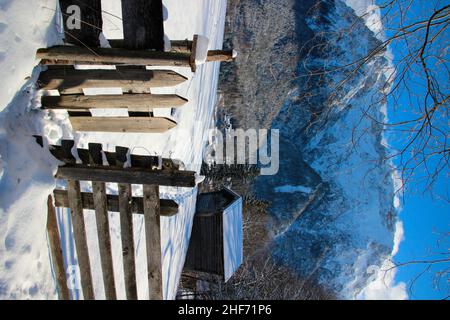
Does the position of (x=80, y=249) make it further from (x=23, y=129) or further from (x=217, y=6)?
(x=217, y=6)

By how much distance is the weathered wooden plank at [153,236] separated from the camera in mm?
2877

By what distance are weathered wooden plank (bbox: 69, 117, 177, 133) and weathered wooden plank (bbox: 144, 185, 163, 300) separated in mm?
591

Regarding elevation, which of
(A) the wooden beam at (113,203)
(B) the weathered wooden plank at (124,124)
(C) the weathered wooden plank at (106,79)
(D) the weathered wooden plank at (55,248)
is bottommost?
(D) the weathered wooden plank at (55,248)

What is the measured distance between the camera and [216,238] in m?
7.56

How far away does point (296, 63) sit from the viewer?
11.6 metres

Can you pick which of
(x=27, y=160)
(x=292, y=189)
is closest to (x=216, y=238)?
(x=27, y=160)

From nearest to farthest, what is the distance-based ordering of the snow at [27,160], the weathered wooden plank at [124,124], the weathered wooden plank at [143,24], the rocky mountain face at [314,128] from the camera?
the weathered wooden plank at [143,24] < the snow at [27,160] < the weathered wooden plank at [124,124] < the rocky mountain face at [314,128]

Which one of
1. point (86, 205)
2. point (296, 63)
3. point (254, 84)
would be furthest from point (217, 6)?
point (86, 205)

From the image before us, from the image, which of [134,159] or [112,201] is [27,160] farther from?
[134,159]

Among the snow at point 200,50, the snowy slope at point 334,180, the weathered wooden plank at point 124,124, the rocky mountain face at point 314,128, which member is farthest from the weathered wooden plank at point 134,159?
the snowy slope at point 334,180

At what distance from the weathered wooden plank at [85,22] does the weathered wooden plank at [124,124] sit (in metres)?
0.81

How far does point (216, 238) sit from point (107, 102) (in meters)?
5.11

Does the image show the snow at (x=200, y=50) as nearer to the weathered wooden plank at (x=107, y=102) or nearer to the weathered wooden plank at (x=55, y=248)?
the weathered wooden plank at (x=107, y=102)
